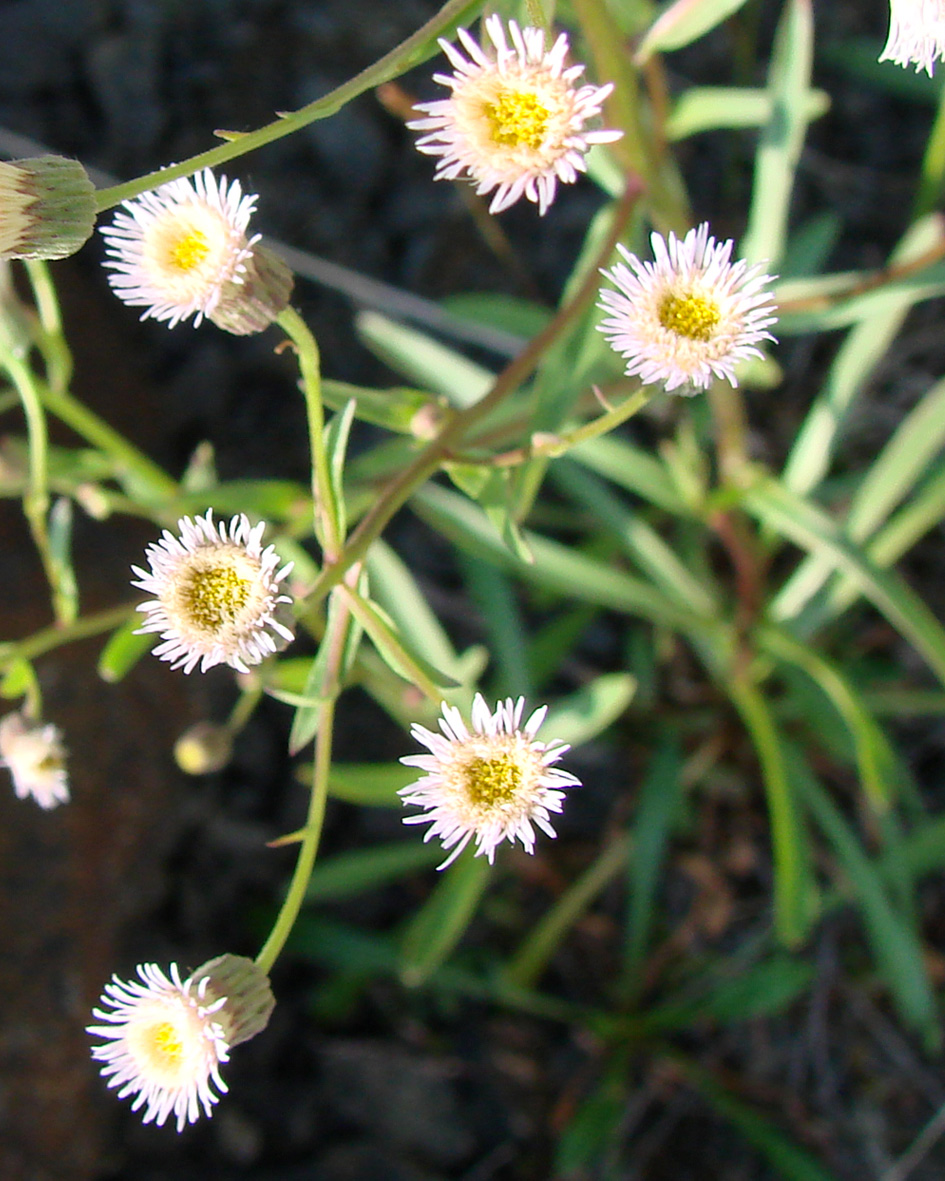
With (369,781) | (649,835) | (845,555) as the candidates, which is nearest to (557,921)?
(649,835)

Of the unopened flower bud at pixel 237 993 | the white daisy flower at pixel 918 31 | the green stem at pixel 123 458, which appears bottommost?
the unopened flower bud at pixel 237 993

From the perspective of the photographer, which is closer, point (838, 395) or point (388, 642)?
point (388, 642)

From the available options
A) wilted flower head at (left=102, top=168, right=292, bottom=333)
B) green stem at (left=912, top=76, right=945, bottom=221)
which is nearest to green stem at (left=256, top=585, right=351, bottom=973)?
wilted flower head at (left=102, top=168, right=292, bottom=333)

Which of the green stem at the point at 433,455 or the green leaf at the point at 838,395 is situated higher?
the green leaf at the point at 838,395

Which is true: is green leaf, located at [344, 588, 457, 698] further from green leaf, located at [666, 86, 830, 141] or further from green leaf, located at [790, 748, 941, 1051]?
green leaf, located at [790, 748, 941, 1051]

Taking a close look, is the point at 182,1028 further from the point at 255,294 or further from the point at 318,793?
the point at 255,294

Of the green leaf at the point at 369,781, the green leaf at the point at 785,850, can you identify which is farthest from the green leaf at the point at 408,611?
the green leaf at the point at 785,850

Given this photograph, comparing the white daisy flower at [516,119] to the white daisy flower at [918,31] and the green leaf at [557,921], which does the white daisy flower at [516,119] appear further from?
the green leaf at [557,921]
